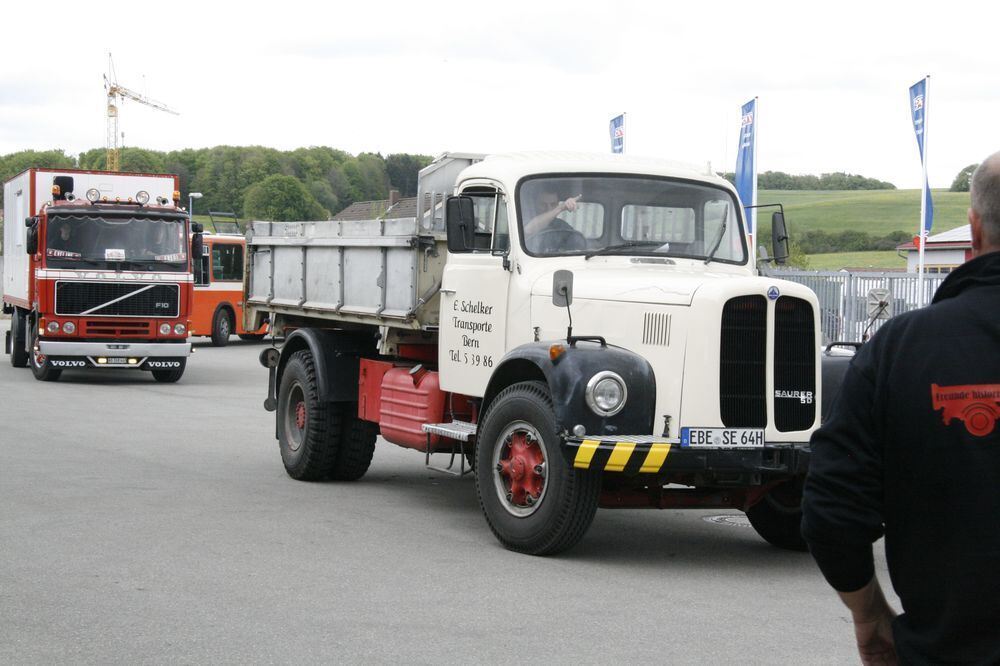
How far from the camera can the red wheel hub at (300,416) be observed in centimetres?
1204

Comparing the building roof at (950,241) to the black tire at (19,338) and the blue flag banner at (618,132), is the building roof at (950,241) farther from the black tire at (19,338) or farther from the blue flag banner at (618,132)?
the black tire at (19,338)

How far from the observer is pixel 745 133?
26656 millimetres

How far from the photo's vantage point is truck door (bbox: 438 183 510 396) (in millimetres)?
9516

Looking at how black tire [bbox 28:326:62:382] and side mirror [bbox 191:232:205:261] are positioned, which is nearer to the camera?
side mirror [bbox 191:232:205:261]

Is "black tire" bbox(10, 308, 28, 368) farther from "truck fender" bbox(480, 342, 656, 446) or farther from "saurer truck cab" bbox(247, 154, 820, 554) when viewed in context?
"truck fender" bbox(480, 342, 656, 446)

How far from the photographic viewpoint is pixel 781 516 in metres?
9.16

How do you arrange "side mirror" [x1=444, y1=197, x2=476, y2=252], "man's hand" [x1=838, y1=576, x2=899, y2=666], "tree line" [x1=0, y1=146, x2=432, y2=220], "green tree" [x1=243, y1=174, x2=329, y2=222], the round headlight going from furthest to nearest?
"green tree" [x1=243, y1=174, x2=329, y2=222] → "tree line" [x1=0, y1=146, x2=432, y2=220] → "side mirror" [x1=444, y1=197, x2=476, y2=252] → the round headlight → "man's hand" [x1=838, y1=576, x2=899, y2=666]

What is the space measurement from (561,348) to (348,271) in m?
3.86

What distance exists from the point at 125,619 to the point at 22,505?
151 inches

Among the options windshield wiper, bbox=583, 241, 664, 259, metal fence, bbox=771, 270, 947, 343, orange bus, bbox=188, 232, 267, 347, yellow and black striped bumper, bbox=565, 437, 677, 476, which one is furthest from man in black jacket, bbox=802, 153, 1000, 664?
orange bus, bbox=188, 232, 267, 347

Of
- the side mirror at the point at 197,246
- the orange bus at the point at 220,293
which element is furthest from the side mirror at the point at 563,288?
the orange bus at the point at 220,293

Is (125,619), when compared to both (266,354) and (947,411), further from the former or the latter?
(266,354)

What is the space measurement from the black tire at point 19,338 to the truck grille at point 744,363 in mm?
19266

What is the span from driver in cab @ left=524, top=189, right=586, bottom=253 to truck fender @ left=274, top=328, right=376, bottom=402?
2.73 m
